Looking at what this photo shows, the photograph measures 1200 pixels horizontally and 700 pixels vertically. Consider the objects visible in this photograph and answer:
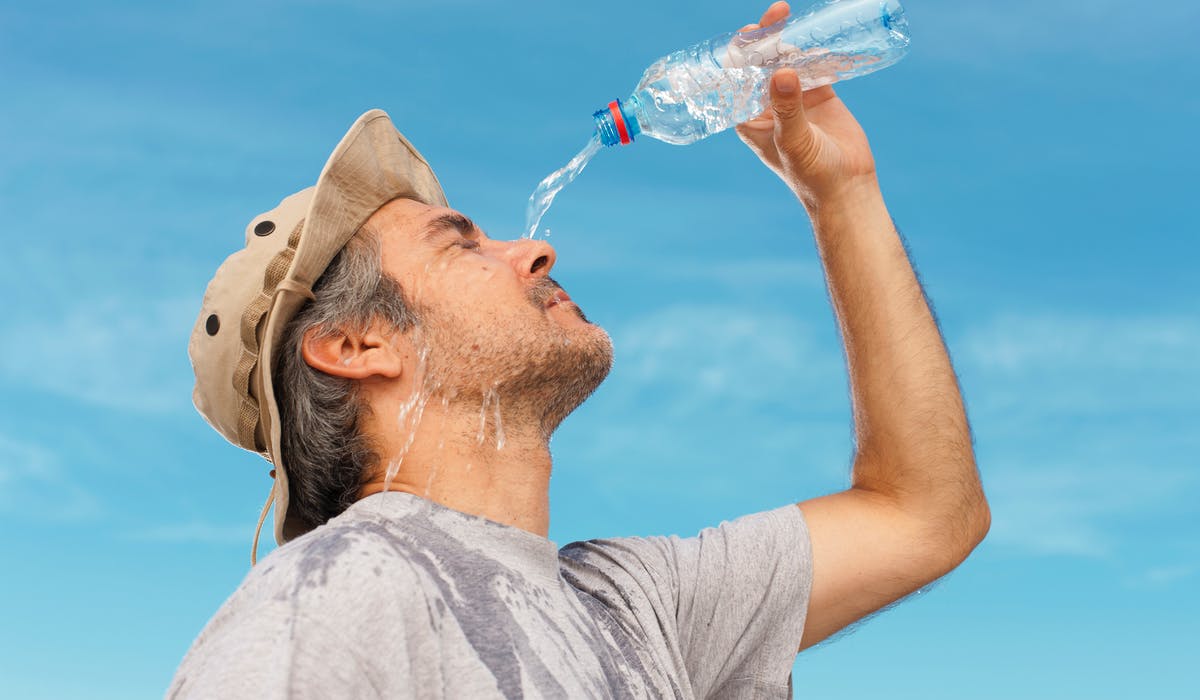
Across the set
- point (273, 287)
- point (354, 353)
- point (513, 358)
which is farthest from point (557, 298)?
point (273, 287)

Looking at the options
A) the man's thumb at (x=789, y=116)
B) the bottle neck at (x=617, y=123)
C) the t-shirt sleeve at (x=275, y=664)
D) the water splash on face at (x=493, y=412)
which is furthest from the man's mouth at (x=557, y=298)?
the t-shirt sleeve at (x=275, y=664)

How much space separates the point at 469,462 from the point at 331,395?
1.52 feet

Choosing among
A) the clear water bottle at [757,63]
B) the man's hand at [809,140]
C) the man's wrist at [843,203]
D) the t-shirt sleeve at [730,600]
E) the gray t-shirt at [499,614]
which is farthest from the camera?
the clear water bottle at [757,63]

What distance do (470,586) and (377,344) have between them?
0.85 meters

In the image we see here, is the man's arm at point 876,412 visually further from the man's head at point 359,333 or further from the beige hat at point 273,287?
the beige hat at point 273,287

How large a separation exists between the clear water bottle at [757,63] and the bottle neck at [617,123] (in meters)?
0.44

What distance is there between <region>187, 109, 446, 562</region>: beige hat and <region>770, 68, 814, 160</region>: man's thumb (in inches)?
45.7

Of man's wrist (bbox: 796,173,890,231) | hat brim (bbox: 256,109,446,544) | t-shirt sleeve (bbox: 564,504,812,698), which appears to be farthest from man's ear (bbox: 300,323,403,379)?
man's wrist (bbox: 796,173,890,231)

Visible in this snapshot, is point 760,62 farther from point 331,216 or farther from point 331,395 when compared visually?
point 331,395

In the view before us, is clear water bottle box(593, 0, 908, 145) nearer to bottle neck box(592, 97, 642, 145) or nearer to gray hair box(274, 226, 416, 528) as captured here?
bottle neck box(592, 97, 642, 145)

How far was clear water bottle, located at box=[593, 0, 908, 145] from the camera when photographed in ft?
13.4

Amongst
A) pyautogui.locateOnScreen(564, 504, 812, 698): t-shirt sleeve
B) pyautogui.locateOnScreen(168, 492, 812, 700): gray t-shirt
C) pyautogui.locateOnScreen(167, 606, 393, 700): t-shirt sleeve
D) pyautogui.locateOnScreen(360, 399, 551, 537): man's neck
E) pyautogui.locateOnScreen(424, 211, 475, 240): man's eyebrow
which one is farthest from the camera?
pyautogui.locateOnScreen(424, 211, 475, 240): man's eyebrow

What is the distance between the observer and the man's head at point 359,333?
10.2ft

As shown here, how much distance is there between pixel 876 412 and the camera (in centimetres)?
356
